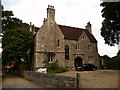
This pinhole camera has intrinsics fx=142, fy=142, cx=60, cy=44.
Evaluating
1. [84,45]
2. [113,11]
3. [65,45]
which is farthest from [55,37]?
[113,11]

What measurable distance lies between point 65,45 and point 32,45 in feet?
27.6

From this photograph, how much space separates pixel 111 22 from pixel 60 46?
13.4m

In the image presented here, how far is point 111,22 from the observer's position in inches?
1164

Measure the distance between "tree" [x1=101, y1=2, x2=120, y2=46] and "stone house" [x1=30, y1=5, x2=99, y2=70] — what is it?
8111mm

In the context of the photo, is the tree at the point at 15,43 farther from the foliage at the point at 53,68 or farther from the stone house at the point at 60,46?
the foliage at the point at 53,68

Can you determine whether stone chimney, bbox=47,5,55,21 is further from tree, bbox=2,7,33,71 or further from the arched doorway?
the arched doorway

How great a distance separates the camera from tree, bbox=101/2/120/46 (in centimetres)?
2613

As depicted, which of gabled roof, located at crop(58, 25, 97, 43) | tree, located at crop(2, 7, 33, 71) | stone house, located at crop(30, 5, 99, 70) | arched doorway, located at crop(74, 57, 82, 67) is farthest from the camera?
arched doorway, located at crop(74, 57, 82, 67)

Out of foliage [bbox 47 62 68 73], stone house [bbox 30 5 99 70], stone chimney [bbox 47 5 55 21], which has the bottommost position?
foliage [bbox 47 62 68 73]

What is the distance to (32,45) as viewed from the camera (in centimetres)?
3541

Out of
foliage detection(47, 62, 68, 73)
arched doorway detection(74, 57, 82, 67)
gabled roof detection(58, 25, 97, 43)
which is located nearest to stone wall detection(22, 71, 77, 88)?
foliage detection(47, 62, 68, 73)

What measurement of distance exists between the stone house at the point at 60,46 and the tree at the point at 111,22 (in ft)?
26.6

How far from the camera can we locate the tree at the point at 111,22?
26128mm

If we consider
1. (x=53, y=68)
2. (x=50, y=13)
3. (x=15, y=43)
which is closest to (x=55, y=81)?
(x=53, y=68)
